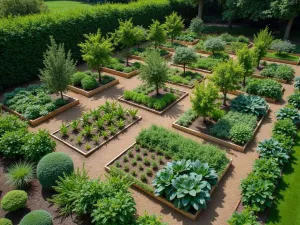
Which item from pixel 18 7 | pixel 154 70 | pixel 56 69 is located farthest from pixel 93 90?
pixel 18 7

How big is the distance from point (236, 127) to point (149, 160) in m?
4.22

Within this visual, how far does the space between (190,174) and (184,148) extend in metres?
1.67


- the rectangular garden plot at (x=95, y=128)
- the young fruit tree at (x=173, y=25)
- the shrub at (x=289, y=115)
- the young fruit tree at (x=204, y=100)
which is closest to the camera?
the rectangular garden plot at (x=95, y=128)

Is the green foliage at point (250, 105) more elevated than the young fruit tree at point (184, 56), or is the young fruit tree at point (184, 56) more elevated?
the young fruit tree at point (184, 56)

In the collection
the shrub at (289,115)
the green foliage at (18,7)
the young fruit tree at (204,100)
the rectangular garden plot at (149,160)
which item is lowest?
the rectangular garden plot at (149,160)

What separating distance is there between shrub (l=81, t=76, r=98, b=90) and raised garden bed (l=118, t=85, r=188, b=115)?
210 centimetres

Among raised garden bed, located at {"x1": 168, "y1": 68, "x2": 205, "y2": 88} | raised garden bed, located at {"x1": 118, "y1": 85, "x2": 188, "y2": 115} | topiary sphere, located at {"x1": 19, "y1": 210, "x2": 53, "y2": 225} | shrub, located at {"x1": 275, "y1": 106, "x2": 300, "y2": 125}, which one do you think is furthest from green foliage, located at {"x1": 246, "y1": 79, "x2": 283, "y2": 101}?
topiary sphere, located at {"x1": 19, "y1": 210, "x2": 53, "y2": 225}

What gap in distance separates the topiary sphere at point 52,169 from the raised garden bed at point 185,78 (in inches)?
377

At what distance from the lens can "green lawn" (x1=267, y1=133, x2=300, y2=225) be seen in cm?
758

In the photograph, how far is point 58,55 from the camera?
13156mm

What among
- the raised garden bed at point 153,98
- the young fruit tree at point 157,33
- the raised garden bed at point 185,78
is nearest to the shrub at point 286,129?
the raised garden bed at point 153,98

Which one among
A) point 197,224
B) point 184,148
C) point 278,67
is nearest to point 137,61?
point 278,67

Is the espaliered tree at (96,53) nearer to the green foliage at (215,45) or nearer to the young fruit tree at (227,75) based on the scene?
the young fruit tree at (227,75)

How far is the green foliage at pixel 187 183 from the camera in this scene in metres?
7.62
